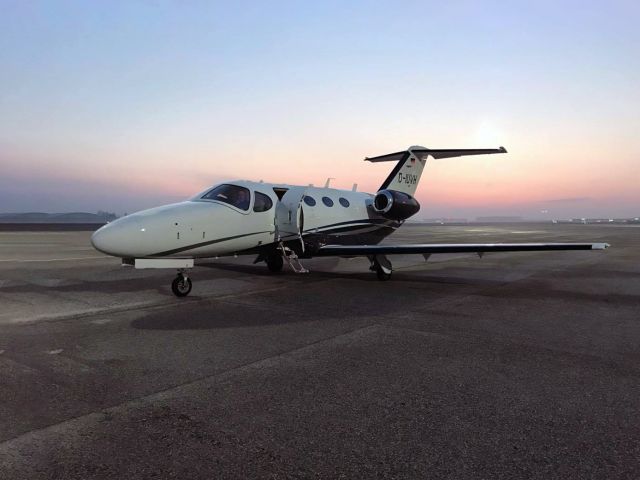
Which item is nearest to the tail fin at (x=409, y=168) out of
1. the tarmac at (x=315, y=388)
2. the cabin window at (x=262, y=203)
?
the cabin window at (x=262, y=203)

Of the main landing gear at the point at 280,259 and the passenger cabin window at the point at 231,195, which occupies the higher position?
the passenger cabin window at the point at 231,195

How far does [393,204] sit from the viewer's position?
47.6 feet

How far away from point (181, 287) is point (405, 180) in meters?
9.93

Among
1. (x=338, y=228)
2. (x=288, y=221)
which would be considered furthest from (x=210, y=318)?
(x=338, y=228)

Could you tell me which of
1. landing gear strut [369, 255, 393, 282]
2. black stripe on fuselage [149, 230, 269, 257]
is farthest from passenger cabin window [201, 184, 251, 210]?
landing gear strut [369, 255, 393, 282]

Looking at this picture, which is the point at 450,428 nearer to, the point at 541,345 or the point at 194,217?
the point at 541,345

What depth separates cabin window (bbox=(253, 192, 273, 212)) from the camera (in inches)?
435

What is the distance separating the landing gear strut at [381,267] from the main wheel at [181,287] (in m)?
5.22

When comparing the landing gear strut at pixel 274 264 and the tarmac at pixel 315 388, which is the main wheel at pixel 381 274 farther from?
the tarmac at pixel 315 388

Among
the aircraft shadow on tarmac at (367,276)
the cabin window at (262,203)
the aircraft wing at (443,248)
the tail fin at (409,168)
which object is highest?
the tail fin at (409,168)

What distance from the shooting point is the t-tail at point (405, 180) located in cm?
1459

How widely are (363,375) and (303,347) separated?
47.0 inches

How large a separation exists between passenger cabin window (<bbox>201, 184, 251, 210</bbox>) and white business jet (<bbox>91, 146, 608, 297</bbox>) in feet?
0.08

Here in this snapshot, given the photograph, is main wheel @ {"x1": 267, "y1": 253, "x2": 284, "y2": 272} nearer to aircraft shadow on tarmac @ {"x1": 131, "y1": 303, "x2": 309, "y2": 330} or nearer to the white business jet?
the white business jet
